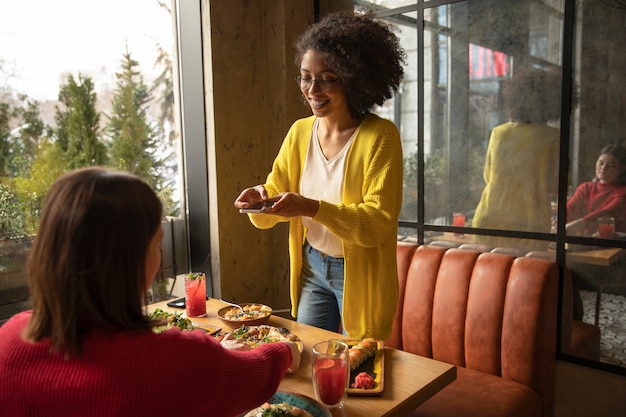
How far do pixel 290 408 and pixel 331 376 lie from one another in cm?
11

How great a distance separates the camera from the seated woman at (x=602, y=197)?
6.53 ft

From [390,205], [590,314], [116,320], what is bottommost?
[590,314]

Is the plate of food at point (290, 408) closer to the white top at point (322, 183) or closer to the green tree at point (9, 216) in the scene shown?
the white top at point (322, 183)

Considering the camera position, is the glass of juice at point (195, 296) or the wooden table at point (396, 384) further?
the glass of juice at point (195, 296)

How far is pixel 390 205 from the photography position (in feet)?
5.30

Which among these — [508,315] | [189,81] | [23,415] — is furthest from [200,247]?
[23,415]

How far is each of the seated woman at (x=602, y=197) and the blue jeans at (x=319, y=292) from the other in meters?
1.04

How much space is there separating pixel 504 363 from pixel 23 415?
1.78m

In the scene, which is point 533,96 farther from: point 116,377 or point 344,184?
point 116,377

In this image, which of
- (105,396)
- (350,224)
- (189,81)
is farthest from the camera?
(189,81)

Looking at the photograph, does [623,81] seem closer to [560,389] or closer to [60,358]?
[560,389]

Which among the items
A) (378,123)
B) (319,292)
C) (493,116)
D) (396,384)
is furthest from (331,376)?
(493,116)

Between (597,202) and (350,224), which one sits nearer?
(350,224)

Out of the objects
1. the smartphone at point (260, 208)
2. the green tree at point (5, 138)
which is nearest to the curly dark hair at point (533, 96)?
the smartphone at point (260, 208)
